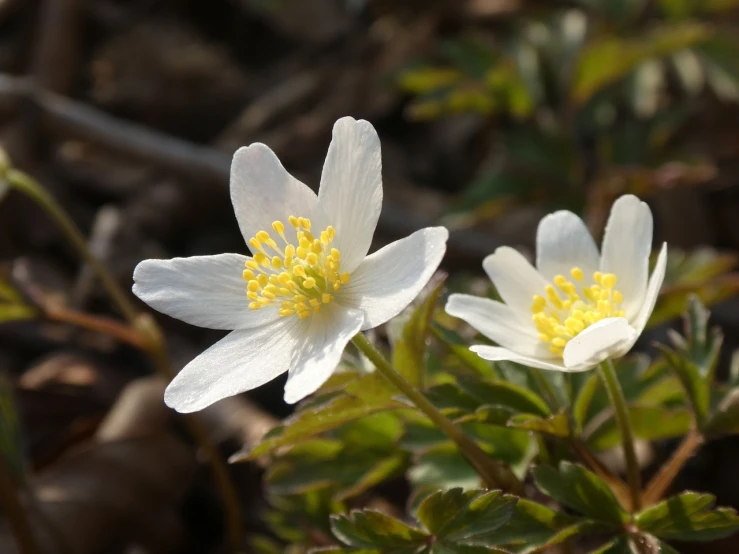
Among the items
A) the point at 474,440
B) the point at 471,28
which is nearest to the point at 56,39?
the point at 471,28

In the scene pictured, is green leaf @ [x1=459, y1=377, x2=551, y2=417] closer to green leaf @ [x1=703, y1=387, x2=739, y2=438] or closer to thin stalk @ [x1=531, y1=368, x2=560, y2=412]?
thin stalk @ [x1=531, y1=368, x2=560, y2=412]

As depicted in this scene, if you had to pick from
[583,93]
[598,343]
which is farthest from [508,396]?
[583,93]

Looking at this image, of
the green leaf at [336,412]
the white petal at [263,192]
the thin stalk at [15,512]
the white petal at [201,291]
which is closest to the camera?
the green leaf at [336,412]

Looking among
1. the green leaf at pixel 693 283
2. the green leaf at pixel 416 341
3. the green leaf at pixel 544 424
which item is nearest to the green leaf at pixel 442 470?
the green leaf at pixel 416 341

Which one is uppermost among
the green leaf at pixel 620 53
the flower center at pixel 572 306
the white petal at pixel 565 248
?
the green leaf at pixel 620 53

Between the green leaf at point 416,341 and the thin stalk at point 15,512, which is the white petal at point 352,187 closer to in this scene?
the green leaf at point 416,341

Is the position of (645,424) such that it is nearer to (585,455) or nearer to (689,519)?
(585,455)

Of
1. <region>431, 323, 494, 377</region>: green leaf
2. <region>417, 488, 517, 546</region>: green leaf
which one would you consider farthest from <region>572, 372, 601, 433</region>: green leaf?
<region>417, 488, 517, 546</region>: green leaf
